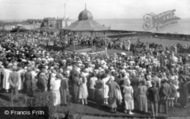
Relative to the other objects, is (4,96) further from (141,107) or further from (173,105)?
(173,105)

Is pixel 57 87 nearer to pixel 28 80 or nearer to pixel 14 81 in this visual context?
pixel 28 80

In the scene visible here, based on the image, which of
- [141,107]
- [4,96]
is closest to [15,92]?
[4,96]

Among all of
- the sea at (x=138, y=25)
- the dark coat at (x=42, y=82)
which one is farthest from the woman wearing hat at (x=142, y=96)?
the sea at (x=138, y=25)

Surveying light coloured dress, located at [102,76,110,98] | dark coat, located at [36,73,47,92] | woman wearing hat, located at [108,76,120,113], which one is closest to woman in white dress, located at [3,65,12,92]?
dark coat, located at [36,73,47,92]

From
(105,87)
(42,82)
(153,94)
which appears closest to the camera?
(153,94)

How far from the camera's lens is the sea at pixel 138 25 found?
2702 centimetres

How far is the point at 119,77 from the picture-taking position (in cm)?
1127

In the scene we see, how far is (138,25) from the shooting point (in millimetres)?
35812

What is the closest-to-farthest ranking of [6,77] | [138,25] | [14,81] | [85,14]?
1. [14,81]
2. [6,77]
3. [85,14]
4. [138,25]

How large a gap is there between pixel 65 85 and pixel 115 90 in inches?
78.6

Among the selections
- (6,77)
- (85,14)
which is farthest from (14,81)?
(85,14)

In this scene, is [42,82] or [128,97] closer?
[128,97]

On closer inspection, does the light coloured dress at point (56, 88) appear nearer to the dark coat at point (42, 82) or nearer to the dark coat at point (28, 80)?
the dark coat at point (42, 82)

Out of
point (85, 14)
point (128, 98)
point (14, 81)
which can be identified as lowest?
point (128, 98)
